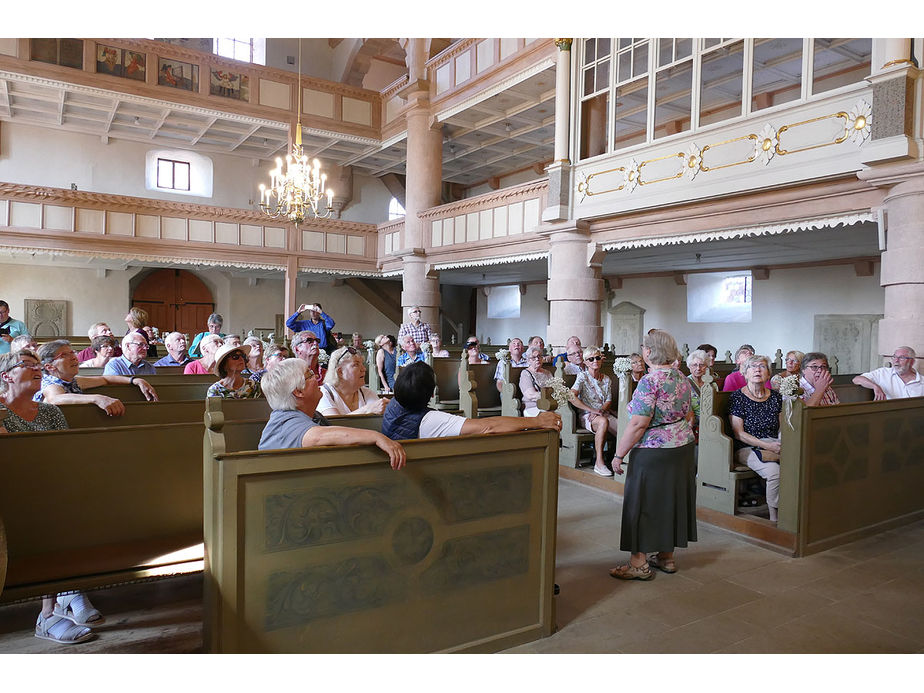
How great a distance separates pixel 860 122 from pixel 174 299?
17030 mm

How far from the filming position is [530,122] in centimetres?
1480

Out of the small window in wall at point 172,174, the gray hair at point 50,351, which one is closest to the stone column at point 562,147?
the gray hair at point 50,351

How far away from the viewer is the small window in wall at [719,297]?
14031 mm

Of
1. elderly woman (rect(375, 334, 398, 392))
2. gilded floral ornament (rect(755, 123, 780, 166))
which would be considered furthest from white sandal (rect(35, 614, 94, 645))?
gilded floral ornament (rect(755, 123, 780, 166))

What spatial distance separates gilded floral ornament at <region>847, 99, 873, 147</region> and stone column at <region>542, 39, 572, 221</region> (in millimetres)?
4064

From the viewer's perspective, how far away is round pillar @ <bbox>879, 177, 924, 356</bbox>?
19.7 feet

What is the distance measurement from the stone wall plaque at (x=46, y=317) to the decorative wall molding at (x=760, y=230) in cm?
1414

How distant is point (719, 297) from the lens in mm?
14430

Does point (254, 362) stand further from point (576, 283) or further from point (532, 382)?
point (576, 283)

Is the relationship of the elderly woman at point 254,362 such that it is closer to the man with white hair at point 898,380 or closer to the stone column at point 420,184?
the man with white hair at point 898,380

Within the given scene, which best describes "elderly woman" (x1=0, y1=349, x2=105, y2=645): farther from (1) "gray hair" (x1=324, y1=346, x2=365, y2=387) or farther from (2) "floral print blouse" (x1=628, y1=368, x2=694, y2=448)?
(2) "floral print blouse" (x1=628, y1=368, x2=694, y2=448)

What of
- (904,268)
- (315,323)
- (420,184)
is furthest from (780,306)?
(315,323)

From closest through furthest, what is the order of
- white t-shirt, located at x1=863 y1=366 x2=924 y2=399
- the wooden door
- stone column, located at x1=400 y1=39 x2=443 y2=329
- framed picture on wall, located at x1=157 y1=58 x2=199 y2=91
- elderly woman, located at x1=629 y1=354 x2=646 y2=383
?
white t-shirt, located at x1=863 y1=366 x2=924 y2=399
elderly woman, located at x1=629 y1=354 x2=646 y2=383
framed picture on wall, located at x1=157 y1=58 x2=199 y2=91
stone column, located at x1=400 y1=39 x2=443 y2=329
the wooden door

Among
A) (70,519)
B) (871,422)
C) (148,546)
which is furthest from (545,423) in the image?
(871,422)
